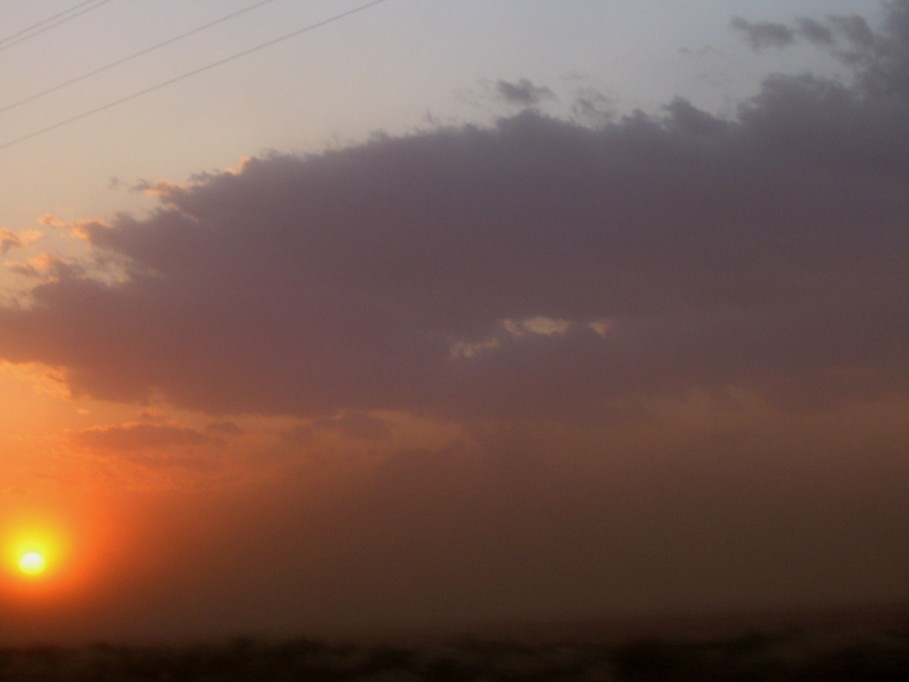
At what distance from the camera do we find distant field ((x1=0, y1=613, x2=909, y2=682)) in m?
15.4

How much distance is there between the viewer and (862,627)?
18.6m

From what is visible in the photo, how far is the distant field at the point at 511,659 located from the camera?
15.4 m

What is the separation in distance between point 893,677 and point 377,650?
31.5 feet

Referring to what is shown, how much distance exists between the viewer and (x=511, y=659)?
688 inches

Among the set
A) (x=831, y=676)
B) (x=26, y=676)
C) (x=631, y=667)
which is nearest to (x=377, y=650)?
(x=631, y=667)

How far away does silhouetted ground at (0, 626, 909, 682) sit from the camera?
15.4 m

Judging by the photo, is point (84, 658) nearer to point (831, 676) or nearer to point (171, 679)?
point (171, 679)

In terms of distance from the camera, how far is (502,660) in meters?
17.5

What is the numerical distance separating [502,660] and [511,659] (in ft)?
0.53

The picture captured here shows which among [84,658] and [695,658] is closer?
[695,658]

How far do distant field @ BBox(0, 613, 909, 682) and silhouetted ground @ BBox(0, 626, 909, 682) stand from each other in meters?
0.02

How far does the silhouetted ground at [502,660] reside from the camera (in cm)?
1536

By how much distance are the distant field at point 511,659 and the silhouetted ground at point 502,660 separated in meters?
0.02

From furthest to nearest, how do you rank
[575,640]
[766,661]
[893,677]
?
[575,640] → [766,661] → [893,677]
